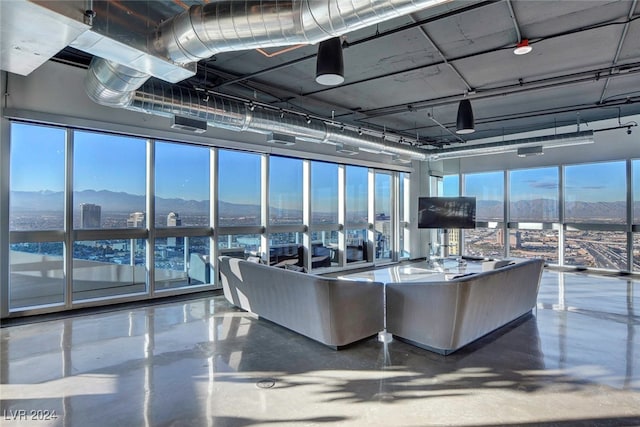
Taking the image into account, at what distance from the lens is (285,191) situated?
7.48m

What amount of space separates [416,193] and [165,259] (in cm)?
717

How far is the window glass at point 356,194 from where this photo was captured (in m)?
8.71

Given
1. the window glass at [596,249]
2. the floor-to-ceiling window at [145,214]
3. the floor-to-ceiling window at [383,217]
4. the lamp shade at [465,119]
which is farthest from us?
the floor-to-ceiling window at [383,217]

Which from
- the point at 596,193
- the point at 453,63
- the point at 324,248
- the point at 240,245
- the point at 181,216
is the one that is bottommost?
the point at 324,248

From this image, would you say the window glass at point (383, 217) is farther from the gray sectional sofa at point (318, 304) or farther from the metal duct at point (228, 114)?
the gray sectional sofa at point (318, 304)

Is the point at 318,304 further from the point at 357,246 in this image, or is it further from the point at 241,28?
the point at 357,246

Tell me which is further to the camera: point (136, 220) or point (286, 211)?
point (286, 211)

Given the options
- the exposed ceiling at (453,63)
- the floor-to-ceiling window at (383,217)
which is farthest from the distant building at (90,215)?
the floor-to-ceiling window at (383,217)

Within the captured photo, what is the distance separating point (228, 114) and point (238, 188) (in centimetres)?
212

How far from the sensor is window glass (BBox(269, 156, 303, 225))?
7234 mm

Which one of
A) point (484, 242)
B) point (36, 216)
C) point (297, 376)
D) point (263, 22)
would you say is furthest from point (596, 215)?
point (36, 216)

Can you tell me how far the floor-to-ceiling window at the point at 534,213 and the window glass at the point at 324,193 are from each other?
16.1 feet

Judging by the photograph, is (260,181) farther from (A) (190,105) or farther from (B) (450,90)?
(B) (450,90)

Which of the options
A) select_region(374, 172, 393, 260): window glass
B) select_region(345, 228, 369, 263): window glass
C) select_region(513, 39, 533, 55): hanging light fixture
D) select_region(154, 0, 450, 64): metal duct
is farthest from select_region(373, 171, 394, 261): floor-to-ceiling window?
select_region(154, 0, 450, 64): metal duct
